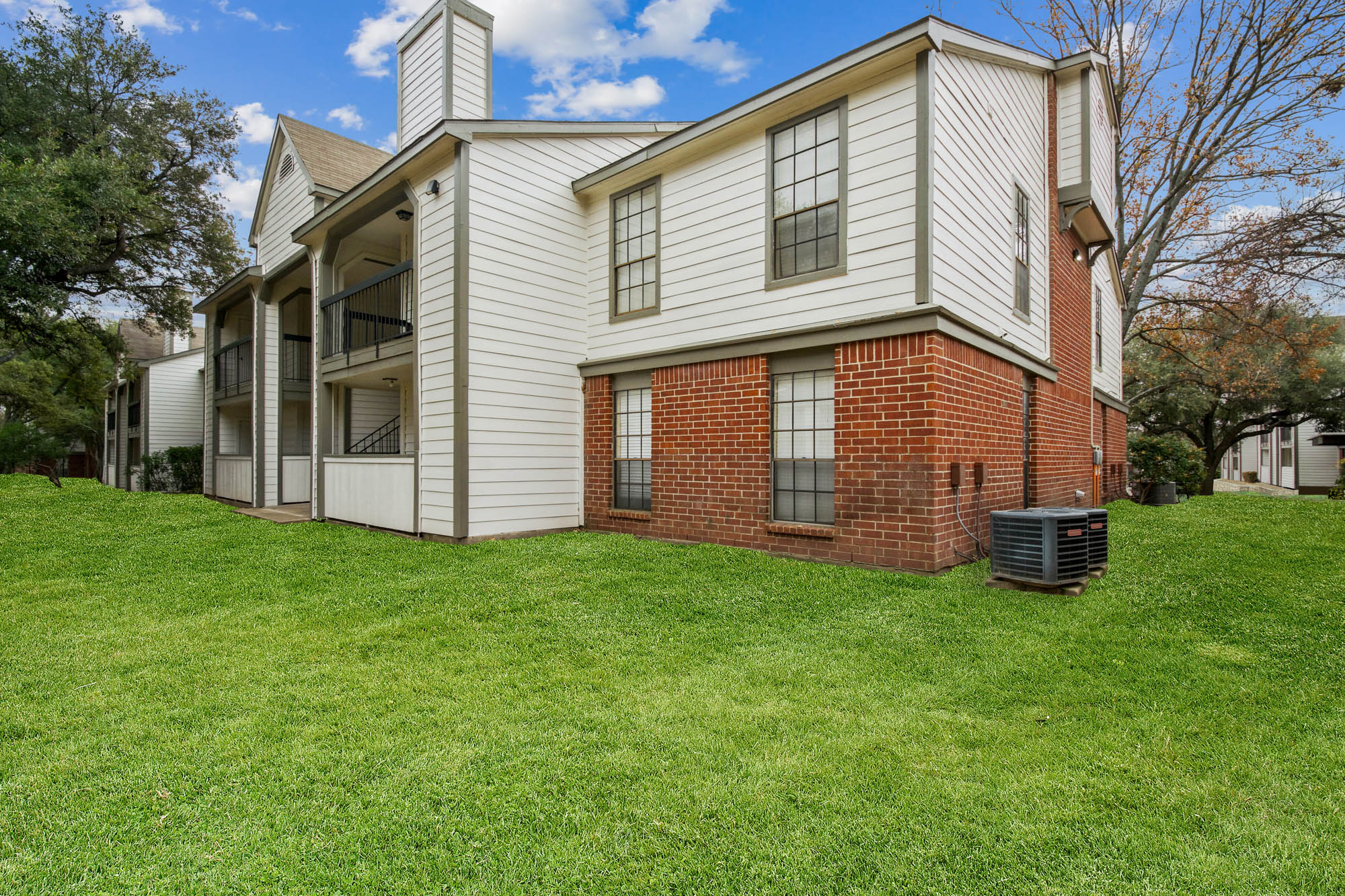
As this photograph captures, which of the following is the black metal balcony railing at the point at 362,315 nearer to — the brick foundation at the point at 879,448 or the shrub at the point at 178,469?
the brick foundation at the point at 879,448

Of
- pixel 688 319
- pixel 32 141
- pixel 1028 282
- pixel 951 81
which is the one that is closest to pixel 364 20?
pixel 32 141

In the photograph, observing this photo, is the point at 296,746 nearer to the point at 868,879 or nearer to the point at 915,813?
the point at 868,879

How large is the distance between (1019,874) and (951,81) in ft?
23.3

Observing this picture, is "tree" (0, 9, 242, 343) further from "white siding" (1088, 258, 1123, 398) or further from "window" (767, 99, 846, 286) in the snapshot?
"white siding" (1088, 258, 1123, 398)

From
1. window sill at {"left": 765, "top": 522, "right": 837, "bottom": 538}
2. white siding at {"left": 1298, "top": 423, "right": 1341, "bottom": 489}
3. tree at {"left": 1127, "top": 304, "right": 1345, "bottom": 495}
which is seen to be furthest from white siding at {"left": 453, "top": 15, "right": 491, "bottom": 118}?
white siding at {"left": 1298, "top": 423, "right": 1341, "bottom": 489}

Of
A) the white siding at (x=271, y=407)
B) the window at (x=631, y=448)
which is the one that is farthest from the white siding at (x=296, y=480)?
the window at (x=631, y=448)

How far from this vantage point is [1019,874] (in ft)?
6.64

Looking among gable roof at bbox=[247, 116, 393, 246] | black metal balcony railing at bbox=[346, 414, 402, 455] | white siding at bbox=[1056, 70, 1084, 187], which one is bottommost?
black metal balcony railing at bbox=[346, 414, 402, 455]

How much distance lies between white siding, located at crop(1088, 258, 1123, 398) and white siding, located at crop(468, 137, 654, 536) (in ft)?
33.0

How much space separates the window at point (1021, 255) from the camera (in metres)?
8.41

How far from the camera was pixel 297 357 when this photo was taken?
1436 cm

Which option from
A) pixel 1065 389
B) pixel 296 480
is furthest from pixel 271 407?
pixel 1065 389

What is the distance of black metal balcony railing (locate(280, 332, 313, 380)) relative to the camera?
1385 centimetres

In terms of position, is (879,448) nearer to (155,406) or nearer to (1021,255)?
(1021,255)
